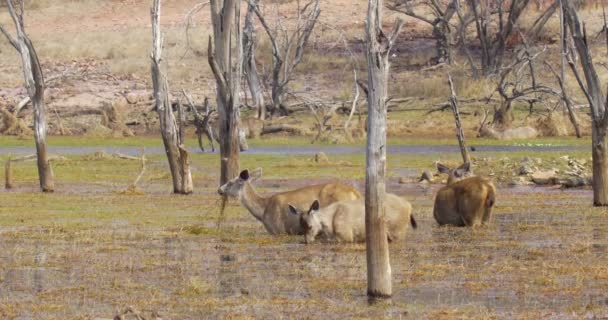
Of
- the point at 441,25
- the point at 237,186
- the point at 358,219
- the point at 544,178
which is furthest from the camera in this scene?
the point at 441,25

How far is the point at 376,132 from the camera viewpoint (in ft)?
43.5

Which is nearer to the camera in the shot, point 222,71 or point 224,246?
point 224,246

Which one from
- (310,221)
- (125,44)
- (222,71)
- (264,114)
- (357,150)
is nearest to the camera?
(310,221)

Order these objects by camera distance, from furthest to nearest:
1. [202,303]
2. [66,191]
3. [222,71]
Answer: [66,191] → [222,71] → [202,303]

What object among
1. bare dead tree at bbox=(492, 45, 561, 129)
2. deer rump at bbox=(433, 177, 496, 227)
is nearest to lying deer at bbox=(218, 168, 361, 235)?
deer rump at bbox=(433, 177, 496, 227)

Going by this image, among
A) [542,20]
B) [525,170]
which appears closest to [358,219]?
[525,170]

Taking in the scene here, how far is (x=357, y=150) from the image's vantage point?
4369cm

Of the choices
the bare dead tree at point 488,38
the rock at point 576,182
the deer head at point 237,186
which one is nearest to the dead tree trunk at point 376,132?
the deer head at point 237,186

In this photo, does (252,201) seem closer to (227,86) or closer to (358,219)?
(358,219)

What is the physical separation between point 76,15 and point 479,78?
31070mm

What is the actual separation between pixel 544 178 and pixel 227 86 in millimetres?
8223

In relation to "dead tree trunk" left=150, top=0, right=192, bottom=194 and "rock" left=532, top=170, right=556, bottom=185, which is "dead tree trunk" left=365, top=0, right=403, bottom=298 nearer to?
"dead tree trunk" left=150, top=0, right=192, bottom=194

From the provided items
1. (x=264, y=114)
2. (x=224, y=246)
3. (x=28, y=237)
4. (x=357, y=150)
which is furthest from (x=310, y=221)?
(x=264, y=114)

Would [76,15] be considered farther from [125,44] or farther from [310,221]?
[310,221]
